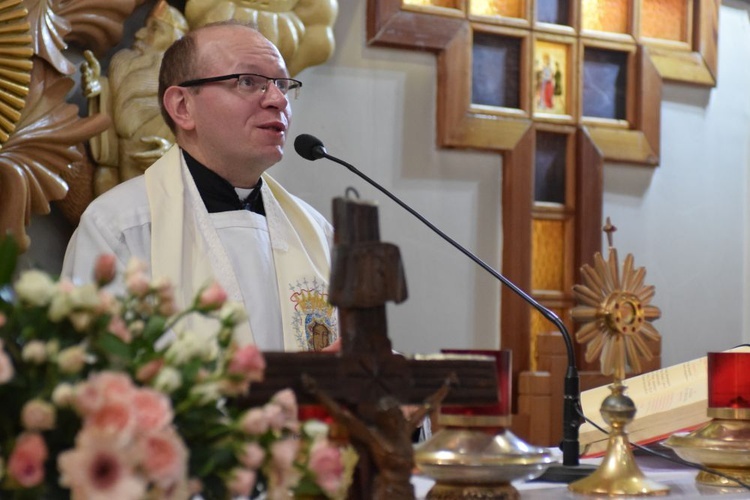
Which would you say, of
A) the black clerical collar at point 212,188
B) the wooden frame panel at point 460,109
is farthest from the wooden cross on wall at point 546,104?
the black clerical collar at point 212,188

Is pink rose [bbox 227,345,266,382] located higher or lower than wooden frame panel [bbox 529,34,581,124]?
lower

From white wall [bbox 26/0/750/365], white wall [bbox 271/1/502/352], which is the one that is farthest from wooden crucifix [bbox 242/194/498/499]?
white wall [bbox 271/1/502/352]

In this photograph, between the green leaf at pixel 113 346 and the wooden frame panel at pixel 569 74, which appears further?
the wooden frame panel at pixel 569 74

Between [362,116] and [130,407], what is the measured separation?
12.5 ft

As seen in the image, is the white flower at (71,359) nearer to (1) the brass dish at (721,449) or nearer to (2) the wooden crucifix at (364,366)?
(2) the wooden crucifix at (364,366)

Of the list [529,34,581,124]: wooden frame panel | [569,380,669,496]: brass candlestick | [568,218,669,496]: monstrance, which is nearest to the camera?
[569,380,669,496]: brass candlestick

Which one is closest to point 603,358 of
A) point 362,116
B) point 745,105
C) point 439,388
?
point 439,388

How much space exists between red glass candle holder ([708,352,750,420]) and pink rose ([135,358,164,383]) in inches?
55.4

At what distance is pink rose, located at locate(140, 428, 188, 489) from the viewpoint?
92cm

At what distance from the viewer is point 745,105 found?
580 cm

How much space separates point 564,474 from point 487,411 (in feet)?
1.58

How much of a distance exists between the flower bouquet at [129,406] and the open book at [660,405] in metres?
1.61

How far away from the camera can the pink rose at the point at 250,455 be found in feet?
3.41

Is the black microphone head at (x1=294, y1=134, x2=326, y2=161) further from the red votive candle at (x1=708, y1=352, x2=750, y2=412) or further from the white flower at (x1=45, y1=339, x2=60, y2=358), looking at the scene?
the white flower at (x1=45, y1=339, x2=60, y2=358)
